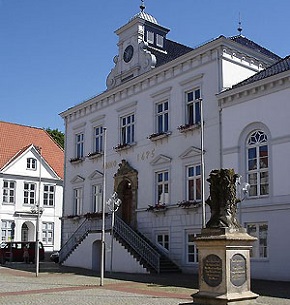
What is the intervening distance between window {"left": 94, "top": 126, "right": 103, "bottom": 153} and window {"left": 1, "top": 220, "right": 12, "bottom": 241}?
1650 cm

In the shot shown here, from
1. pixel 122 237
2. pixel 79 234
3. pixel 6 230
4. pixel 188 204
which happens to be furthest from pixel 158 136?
pixel 6 230

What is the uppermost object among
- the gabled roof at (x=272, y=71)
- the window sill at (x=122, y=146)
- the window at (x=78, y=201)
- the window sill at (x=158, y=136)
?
the gabled roof at (x=272, y=71)

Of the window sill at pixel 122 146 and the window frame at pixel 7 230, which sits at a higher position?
the window sill at pixel 122 146

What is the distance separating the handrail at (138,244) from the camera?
89.2 feet

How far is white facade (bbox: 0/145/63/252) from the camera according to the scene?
158 feet

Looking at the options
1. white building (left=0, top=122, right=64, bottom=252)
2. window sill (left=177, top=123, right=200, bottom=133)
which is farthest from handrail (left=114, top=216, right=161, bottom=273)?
white building (left=0, top=122, right=64, bottom=252)

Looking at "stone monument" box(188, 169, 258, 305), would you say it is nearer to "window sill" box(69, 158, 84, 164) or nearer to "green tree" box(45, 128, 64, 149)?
"window sill" box(69, 158, 84, 164)

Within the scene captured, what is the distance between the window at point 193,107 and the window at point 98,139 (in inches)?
348

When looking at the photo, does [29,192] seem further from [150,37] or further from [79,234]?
[150,37]

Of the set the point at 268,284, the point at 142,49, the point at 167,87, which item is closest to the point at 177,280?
the point at 268,284

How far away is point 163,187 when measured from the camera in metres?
29.1

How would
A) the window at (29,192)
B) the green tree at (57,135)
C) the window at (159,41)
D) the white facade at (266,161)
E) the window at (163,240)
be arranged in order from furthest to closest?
1. the green tree at (57,135)
2. the window at (29,192)
3. the window at (159,41)
4. the window at (163,240)
5. the white facade at (266,161)

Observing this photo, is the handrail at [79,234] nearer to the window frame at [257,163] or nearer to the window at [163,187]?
the window at [163,187]

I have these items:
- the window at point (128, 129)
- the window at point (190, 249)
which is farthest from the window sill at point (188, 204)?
the window at point (128, 129)
